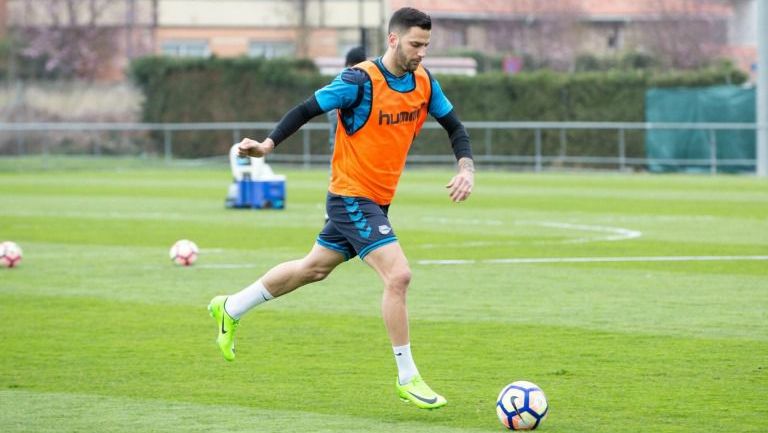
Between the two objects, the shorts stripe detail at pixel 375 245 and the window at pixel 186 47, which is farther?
the window at pixel 186 47

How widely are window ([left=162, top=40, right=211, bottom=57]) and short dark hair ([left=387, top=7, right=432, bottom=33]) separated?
58460 millimetres

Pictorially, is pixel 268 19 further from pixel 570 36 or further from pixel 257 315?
pixel 257 315

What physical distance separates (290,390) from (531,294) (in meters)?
4.99

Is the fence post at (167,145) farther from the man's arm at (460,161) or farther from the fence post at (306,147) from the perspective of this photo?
the man's arm at (460,161)

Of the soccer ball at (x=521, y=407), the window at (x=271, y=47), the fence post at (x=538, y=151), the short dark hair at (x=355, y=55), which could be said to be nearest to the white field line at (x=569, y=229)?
the short dark hair at (x=355, y=55)

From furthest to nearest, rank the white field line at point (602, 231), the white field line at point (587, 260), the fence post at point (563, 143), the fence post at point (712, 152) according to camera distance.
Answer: the fence post at point (563, 143) < the fence post at point (712, 152) < the white field line at point (602, 231) < the white field line at point (587, 260)

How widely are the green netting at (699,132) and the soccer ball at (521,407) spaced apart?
97.3 ft

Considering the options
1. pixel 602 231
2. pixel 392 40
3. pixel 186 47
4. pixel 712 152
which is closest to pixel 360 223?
pixel 392 40

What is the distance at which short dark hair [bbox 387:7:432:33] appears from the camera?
8.74 meters

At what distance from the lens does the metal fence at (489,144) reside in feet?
124

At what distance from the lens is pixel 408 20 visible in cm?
873

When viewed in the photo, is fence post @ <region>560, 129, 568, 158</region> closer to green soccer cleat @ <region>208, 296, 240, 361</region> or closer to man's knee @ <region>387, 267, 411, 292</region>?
green soccer cleat @ <region>208, 296, 240, 361</region>

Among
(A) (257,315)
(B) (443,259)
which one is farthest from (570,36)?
(A) (257,315)

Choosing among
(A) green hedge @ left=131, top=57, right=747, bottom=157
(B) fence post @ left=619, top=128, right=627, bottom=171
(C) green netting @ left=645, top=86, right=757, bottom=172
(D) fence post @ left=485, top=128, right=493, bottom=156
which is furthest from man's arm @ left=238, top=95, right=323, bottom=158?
(D) fence post @ left=485, top=128, right=493, bottom=156
